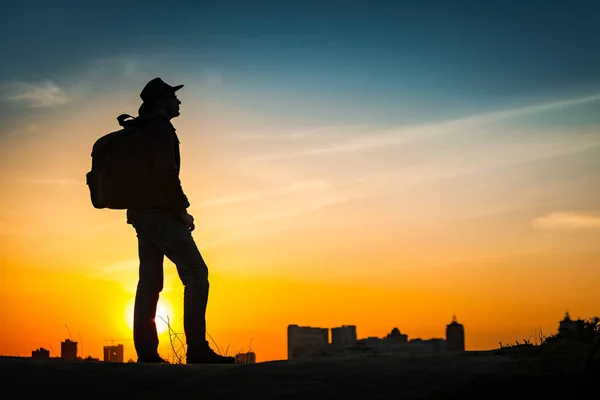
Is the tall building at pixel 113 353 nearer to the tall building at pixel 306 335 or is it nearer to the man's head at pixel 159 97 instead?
the man's head at pixel 159 97

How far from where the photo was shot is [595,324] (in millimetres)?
4555

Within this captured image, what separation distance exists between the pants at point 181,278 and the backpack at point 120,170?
0.19 m

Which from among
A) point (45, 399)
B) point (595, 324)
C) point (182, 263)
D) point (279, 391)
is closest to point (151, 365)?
point (45, 399)

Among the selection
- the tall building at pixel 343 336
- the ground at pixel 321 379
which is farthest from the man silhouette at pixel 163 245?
the tall building at pixel 343 336

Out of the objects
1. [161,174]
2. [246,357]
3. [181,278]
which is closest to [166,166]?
[161,174]

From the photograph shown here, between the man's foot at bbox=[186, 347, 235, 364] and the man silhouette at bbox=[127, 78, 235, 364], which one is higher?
the man silhouette at bbox=[127, 78, 235, 364]

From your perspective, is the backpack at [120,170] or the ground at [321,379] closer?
the ground at [321,379]

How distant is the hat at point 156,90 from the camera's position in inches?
285

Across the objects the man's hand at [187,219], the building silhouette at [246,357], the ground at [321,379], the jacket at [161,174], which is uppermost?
the jacket at [161,174]

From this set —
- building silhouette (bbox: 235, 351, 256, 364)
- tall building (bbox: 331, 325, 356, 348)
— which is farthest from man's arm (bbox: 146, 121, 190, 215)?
tall building (bbox: 331, 325, 356, 348)

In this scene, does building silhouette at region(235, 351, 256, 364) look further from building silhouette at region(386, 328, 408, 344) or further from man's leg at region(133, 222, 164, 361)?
building silhouette at region(386, 328, 408, 344)

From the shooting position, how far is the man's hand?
6.96 metres

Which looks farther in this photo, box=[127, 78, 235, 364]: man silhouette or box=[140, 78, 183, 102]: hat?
box=[140, 78, 183, 102]: hat

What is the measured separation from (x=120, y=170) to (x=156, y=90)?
0.78 meters
